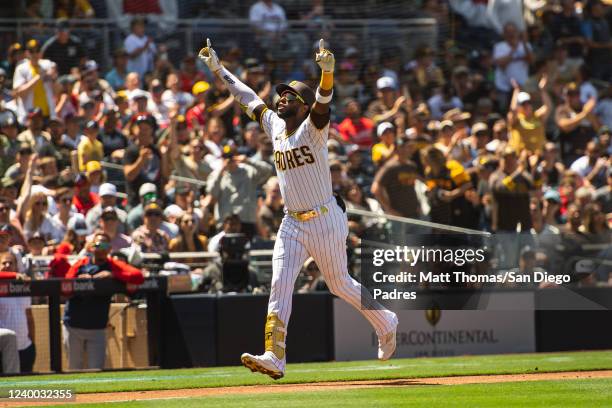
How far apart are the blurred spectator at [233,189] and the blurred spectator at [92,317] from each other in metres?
3.10

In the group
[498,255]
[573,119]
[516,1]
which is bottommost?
[498,255]

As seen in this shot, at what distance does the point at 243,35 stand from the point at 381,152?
506 cm

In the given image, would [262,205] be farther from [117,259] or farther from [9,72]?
[9,72]

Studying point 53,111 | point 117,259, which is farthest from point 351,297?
point 53,111

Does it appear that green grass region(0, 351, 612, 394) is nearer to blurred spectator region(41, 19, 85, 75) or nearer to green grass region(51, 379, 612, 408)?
green grass region(51, 379, 612, 408)

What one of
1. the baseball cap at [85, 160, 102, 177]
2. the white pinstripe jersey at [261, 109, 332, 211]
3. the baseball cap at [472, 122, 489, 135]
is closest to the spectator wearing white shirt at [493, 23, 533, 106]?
the baseball cap at [472, 122, 489, 135]

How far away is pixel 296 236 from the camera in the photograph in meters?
10.1

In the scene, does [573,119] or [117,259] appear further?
→ [573,119]

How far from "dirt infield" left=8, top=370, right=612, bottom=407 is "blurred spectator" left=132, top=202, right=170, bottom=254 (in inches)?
167

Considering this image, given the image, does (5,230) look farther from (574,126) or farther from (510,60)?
(510,60)

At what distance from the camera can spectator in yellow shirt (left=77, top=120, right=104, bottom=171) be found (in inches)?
651

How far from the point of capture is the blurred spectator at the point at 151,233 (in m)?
14.8

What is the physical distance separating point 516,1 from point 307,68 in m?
4.64

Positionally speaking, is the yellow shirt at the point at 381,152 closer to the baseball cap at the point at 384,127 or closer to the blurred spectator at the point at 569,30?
the baseball cap at the point at 384,127
